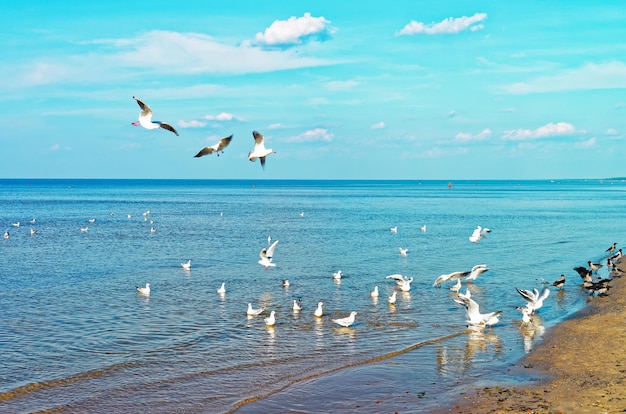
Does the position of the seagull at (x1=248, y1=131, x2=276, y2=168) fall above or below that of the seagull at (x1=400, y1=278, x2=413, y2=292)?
above

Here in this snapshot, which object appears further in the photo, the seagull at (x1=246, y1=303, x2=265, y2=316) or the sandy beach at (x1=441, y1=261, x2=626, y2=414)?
the seagull at (x1=246, y1=303, x2=265, y2=316)

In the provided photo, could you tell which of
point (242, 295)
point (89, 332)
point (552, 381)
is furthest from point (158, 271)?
point (552, 381)

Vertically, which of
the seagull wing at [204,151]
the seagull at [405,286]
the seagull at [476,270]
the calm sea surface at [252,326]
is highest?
the seagull wing at [204,151]

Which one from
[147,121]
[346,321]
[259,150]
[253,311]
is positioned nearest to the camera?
[147,121]

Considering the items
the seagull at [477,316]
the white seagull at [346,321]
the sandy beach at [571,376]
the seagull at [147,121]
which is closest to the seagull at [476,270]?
the sandy beach at [571,376]

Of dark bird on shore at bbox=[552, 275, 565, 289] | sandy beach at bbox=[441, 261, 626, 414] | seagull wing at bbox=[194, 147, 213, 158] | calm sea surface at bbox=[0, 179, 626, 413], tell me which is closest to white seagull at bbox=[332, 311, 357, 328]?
calm sea surface at bbox=[0, 179, 626, 413]

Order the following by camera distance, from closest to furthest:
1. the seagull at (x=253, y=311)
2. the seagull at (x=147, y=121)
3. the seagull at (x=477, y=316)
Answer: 1. the seagull at (x=147, y=121)
2. the seagull at (x=477, y=316)
3. the seagull at (x=253, y=311)

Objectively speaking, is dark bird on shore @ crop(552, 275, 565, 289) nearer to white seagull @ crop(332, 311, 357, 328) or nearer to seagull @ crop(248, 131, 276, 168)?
white seagull @ crop(332, 311, 357, 328)

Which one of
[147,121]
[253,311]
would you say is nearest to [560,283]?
[253,311]

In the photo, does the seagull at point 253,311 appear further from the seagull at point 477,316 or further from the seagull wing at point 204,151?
the seagull wing at point 204,151

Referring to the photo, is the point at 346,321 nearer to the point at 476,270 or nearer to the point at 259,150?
the point at 259,150

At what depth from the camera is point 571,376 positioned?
46.5ft

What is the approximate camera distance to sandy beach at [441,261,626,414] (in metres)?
12.1

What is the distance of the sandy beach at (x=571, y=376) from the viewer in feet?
39.8
